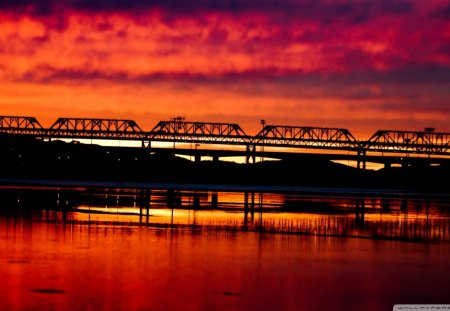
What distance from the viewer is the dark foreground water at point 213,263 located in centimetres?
1811

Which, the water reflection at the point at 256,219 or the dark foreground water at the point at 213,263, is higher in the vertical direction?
the water reflection at the point at 256,219

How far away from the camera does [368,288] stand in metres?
20.3

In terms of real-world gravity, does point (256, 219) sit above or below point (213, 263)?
above

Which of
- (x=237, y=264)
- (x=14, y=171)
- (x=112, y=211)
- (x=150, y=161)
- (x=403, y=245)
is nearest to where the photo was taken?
(x=237, y=264)

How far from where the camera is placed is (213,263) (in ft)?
77.0

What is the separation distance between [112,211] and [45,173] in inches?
3944

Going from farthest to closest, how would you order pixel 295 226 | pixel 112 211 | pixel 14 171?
pixel 14 171, pixel 112 211, pixel 295 226

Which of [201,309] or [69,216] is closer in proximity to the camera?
[201,309]

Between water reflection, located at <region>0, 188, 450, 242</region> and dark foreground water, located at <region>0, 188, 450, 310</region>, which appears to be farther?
water reflection, located at <region>0, 188, 450, 242</region>

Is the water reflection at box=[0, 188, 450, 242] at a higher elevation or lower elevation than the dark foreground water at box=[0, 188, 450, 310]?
higher

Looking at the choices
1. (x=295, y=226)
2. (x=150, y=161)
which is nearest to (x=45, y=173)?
(x=150, y=161)

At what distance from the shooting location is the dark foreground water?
1811 cm

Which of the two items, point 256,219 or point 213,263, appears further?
point 256,219

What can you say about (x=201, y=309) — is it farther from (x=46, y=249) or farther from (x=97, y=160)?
(x=97, y=160)
